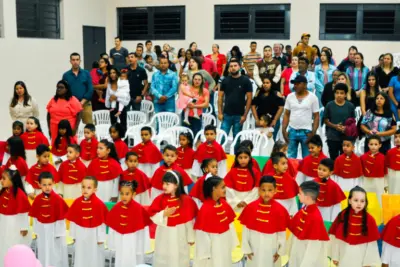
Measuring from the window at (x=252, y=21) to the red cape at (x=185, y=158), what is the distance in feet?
28.8

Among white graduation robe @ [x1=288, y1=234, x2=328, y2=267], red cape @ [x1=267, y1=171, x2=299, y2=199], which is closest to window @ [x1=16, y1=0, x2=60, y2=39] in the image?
red cape @ [x1=267, y1=171, x2=299, y2=199]

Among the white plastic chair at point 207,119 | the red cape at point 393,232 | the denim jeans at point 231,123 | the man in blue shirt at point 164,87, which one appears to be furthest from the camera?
the man in blue shirt at point 164,87

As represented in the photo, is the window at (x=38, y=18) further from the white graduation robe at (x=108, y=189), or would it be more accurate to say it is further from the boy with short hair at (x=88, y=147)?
the white graduation robe at (x=108, y=189)

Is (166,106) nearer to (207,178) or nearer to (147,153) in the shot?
(147,153)

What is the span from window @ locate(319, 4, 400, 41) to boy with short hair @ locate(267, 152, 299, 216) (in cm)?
964

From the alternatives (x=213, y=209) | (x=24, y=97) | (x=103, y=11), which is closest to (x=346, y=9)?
(x=103, y=11)

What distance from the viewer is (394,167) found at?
6727mm

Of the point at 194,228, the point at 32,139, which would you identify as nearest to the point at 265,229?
the point at 194,228

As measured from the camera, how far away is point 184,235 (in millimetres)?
5160

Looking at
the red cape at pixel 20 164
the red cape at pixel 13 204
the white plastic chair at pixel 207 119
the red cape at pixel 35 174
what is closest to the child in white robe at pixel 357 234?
the red cape at pixel 13 204

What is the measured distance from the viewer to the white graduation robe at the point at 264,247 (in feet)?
16.1

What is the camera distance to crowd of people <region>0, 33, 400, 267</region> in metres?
4.88

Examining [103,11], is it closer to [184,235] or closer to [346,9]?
[346,9]

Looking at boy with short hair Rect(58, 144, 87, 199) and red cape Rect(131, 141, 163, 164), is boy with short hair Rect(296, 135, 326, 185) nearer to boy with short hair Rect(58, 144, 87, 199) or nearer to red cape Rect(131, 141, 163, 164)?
red cape Rect(131, 141, 163, 164)
